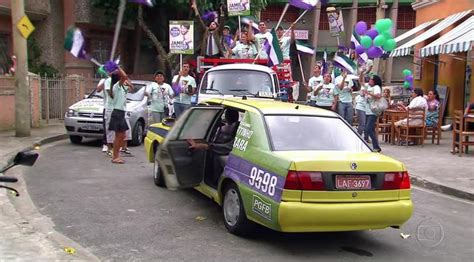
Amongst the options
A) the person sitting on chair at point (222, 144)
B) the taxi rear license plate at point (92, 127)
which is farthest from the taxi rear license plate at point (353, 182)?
the taxi rear license plate at point (92, 127)

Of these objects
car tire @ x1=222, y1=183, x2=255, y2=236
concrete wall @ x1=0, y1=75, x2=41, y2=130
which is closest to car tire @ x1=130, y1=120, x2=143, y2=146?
concrete wall @ x1=0, y1=75, x2=41, y2=130

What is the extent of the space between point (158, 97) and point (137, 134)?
1209 mm

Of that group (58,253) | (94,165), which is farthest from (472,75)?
(58,253)

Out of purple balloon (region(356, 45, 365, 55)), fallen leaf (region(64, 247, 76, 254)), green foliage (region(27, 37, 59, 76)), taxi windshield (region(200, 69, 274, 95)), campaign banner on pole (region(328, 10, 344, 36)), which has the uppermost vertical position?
campaign banner on pole (region(328, 10, 344, 36))

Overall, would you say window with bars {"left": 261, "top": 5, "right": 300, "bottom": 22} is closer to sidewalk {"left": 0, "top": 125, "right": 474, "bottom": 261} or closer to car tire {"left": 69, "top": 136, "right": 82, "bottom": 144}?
sidewalk {"left": 0, "top": 125, "right": 474, "bottom": 261}

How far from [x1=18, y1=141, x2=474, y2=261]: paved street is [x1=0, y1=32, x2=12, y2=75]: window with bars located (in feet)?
38.3

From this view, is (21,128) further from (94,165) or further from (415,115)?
(415,115)

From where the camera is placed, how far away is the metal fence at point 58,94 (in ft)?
58.3

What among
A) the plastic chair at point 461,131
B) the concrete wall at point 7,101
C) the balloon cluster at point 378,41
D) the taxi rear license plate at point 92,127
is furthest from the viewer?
the balloon cluster at point 378,41

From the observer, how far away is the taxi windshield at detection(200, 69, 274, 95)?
1224cm

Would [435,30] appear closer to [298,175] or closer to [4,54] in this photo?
[298,175]

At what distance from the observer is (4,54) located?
19.6 m

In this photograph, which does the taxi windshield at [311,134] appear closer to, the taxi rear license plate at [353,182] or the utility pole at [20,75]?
the taxi rear license plate at [353,182]

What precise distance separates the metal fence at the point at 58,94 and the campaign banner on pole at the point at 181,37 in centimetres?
464
